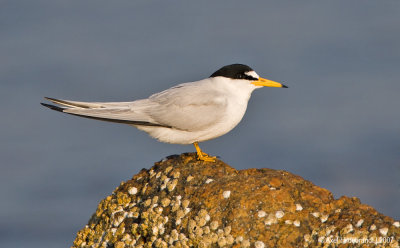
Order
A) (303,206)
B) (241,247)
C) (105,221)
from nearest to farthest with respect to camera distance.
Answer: (241,247) < (303,206) < (105,221)

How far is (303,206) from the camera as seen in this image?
536 centimetres

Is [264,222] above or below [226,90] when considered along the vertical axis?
below

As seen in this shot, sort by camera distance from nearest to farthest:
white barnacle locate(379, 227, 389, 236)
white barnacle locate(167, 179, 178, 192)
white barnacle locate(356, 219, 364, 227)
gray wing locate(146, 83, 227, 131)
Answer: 1. white barnacle locate(379, 227, 389, 236)
2. white barnacle locate(356, 219, 364, 227)
3. white barnacle locate(167, 179, 178, 192)
4. gray wing locate(146, 83, 227, 131)

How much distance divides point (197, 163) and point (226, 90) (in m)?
1.60

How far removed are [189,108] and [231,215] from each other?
2.30 m

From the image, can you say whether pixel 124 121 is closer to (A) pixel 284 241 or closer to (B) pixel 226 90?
(B) pixel 226 90

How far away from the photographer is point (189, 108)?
7.27 meters

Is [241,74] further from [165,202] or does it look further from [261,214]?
[261,214]

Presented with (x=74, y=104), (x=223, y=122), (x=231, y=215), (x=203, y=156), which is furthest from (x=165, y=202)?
Answer: (x=74, y=104)

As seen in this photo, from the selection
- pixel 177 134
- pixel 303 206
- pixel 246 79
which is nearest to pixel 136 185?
pixel 177 134

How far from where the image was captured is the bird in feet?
23.5

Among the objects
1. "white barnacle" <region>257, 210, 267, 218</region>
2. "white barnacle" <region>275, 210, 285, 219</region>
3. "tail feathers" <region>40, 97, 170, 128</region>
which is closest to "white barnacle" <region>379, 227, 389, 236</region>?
"white barnacle" <region>275, 210, 285, 219</region>

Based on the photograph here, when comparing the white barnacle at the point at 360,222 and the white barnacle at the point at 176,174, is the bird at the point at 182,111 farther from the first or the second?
the white barnacle at the point at 360,222

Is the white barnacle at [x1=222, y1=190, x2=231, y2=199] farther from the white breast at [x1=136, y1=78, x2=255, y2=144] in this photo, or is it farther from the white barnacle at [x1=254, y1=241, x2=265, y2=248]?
the white breast at [x1=136, y1=78, x2=255, y2=144]
